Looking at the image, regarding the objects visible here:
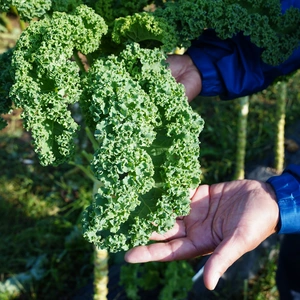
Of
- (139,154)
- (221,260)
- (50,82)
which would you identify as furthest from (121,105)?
(221,260)

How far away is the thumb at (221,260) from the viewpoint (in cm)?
202

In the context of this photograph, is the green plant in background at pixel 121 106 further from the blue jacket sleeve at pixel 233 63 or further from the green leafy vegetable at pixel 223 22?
the blue jacket sleeve at pixel 233 63

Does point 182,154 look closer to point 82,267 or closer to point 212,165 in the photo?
point 82,267

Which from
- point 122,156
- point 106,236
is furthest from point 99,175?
point 106,236

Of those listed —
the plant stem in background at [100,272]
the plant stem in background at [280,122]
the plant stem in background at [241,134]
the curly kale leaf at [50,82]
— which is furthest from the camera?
the plant stem in background at [280,122]

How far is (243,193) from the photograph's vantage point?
2494 millimetres

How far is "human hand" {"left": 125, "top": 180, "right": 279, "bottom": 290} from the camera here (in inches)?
83.1

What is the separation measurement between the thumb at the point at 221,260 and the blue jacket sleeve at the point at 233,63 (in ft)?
4.54

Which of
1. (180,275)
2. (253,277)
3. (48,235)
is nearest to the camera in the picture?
(180,275)

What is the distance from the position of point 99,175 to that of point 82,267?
2.51 metres

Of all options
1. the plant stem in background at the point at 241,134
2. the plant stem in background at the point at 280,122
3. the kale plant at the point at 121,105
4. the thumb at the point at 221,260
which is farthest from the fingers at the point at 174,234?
the plant stem in background at the point at 280,122

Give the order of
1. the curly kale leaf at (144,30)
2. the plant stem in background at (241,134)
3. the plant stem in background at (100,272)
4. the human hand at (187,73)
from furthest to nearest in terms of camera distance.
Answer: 1. the plant stem in background at (241,134)
2. the plant stem in background at (100,272)
3. the human hand at (187,73)
4. the curly kale leaf at (144,30)

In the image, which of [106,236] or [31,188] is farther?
[31,188]

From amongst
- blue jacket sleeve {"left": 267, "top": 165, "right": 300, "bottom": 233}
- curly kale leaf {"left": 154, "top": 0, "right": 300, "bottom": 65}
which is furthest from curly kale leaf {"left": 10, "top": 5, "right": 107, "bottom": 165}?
blue jacket sleeve {"left": 267, "top": 165, "right": 300, "bottom": 233}
